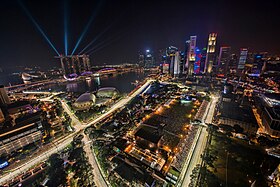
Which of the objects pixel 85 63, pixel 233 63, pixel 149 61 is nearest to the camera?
pixel 233 63

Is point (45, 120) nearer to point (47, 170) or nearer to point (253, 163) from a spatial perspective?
point (47, 170)

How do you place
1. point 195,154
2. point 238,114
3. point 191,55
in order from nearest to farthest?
point 195,154
point 238,114
point 191,55

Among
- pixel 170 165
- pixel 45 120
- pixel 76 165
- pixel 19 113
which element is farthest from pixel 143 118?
pixel 19 113

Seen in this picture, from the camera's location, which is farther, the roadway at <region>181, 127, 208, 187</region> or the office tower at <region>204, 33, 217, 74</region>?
the office tower at <region>204, 33, 217, 74</region>

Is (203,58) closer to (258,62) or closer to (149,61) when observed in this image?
(258,62)

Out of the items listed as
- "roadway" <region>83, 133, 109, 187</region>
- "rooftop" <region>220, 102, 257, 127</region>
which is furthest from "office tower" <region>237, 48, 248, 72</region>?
"roadway" <region>83, 133, 109, 187</region>

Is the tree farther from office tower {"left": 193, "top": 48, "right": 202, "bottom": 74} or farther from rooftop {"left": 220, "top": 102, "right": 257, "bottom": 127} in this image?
office tower {"left": 193, "top": 48, "right": 202, "bottom": 74}

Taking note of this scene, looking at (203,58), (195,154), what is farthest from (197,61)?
(195,154)

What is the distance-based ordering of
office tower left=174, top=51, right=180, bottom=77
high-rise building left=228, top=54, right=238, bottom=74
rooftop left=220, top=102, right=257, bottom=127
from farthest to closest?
high-rise building left=228, top=54, right=238, bottom=74, office tower left=174, top=51, right=180, bottom=77, rooftop left=220, top=102, right=257, bottom=127

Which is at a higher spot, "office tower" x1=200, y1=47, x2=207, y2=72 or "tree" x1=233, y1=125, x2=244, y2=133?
"office tower" x1=200, y1=47, x2=207, y2=72
